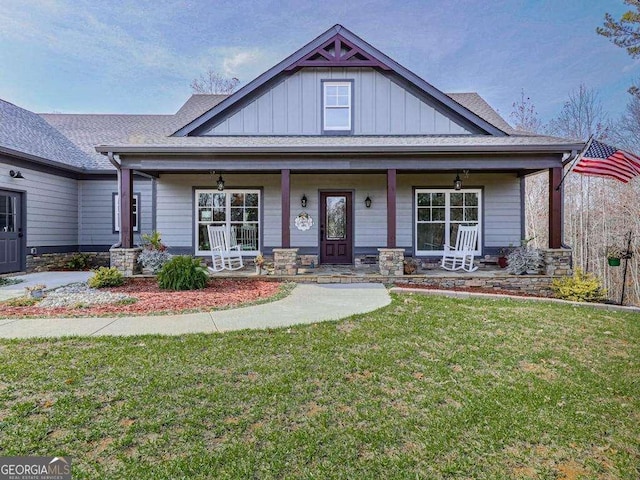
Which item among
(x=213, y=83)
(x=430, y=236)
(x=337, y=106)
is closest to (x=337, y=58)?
(x=337, y=106)

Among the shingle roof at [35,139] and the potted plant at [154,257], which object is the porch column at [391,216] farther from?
the shingle roof at [35,139]

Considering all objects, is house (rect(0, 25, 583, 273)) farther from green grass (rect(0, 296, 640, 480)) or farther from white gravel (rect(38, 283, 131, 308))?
green grass (rect(0, 296, 640, 480))

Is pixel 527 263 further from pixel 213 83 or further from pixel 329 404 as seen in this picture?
pixel 213 83

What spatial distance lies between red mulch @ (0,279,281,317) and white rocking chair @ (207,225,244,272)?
123 centimetres

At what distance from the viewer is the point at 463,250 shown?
8.98m

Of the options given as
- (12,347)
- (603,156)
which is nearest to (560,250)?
(603,156)

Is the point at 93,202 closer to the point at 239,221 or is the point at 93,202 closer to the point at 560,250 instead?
the point at 239,221

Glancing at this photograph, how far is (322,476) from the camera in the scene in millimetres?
1979

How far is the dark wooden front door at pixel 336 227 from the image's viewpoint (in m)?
10.4

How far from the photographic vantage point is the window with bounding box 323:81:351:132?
995 cm

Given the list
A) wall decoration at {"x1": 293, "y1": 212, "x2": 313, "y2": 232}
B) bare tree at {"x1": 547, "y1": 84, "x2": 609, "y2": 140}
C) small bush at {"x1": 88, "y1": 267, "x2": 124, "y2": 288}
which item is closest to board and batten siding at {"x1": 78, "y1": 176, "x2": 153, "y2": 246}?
small bush at {"x1": 88, "y1": 267, "x2": 124, "y2": 288}

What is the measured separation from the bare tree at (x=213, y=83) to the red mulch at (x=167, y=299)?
16.4 metres

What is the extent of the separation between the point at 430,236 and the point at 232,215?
18.9 feet

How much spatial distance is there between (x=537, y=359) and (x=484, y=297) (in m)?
3.02
